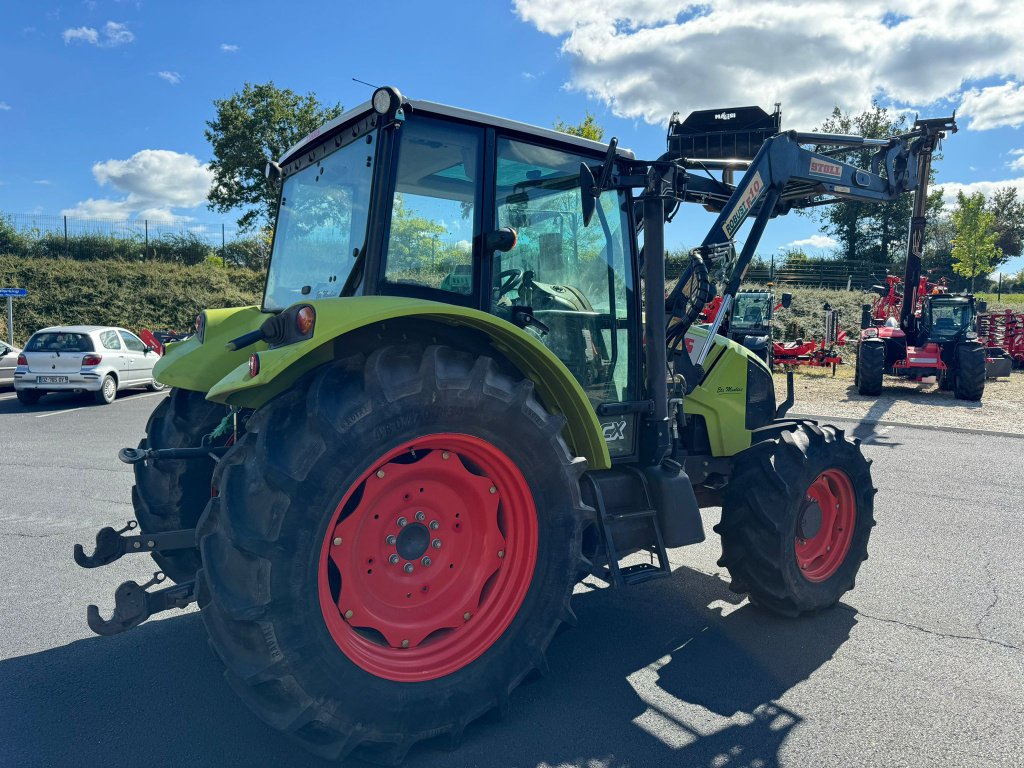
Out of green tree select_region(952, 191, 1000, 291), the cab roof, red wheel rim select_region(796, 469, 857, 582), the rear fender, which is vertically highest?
green tree select_region(952, 191, 1000, 291)

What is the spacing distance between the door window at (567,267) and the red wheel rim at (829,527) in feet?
4.56

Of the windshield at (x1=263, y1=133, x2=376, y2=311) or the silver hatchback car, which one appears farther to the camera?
the silver hatchback car

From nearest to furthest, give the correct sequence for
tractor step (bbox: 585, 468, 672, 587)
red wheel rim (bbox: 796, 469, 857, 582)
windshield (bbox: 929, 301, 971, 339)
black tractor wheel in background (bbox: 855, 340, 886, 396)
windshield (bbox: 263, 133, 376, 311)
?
1. windshield (bbox: 263, 133, 376, 311)
2. tractor step (bbox: 585, 468, 672, 587)
3. red wheel rim (bbox: 796, 469, 857, 582)
4. black tractor wheel in background (bbox: 855, 340, 886, 396)
5. windshield (bbox: 929, 301, 971, 339)

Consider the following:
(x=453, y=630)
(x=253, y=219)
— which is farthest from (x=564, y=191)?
(x=253, y=219)

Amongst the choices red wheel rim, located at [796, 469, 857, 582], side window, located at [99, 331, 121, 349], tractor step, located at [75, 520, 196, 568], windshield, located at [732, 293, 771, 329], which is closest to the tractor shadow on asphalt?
red wheel rim, located at [796, 469, 857, 582]

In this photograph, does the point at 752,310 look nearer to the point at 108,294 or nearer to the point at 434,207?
the point at 434,207

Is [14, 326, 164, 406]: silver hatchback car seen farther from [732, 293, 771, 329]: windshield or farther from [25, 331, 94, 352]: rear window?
[732, 293, 771, 329]: windshield

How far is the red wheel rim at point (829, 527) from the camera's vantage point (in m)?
4.07

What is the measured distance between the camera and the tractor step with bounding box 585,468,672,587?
3.20m

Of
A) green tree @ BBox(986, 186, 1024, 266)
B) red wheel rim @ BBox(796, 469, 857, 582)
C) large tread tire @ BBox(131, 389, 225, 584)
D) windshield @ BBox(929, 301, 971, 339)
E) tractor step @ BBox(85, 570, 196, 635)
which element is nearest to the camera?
tractor step @ BBox(85, 570, 196, 635)

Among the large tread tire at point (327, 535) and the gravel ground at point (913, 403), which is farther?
the gravel ground at point (913, 403)

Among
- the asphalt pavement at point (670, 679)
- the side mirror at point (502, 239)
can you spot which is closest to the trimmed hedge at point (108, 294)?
the asphalt pavement at point (670, 679)

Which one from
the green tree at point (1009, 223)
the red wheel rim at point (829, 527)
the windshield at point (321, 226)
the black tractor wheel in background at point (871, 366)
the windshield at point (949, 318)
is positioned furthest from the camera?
the green tree at point (1009, 223)

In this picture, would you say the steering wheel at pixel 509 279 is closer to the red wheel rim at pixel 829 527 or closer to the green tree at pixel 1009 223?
the red wheel rim at pixel 829 527
